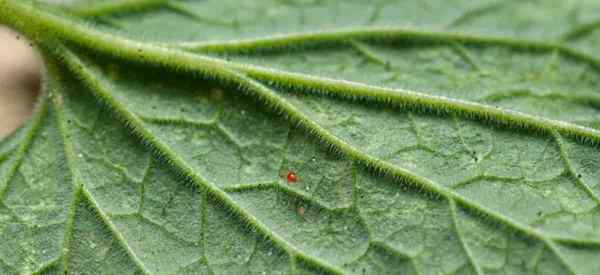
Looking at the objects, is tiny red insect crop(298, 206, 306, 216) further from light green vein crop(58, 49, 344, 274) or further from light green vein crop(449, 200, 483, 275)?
light green vein crop(449, 200, 483, 275)

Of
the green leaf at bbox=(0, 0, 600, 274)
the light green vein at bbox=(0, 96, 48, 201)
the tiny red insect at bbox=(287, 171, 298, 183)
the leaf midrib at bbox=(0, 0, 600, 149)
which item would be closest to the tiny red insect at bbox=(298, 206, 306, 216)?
the green leaf at bbox=(0, 0, 600, 274)

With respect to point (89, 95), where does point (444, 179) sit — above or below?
below

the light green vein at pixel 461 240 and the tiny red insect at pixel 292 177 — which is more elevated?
the tiny red insect at pixel 292 177

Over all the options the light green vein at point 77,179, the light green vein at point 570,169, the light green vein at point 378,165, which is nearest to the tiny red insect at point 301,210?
the light green vein at point 378,165

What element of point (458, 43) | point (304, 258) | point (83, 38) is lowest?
point (304, 258)

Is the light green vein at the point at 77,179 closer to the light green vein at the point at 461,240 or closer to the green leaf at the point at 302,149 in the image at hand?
the green leaf at the point at 302,149

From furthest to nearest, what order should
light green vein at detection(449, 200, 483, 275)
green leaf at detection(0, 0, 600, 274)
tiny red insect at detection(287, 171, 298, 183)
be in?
tiny red insect at detection(287, 171, 298, 183), green leaf at detection(0, 0, 600, 274), light green vein at detection(449, 200, 483, 275)

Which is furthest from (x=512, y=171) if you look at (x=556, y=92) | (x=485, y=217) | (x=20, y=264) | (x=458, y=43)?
(x=20, y=264)

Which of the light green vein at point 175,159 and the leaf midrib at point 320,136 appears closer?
the leaf midrib at point 320,136

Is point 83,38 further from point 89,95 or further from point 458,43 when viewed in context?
point 458,43
